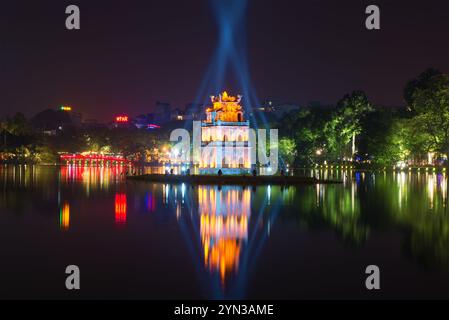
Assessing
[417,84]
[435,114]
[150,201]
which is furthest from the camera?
[417,84]

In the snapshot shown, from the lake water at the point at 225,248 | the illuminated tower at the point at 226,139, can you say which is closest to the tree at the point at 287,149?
the illuminated tower at the point at 226,139

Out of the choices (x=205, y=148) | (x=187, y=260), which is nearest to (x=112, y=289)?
(x=187, y=260)

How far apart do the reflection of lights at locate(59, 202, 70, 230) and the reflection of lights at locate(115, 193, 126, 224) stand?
2341 mm

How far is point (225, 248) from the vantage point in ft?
73.2

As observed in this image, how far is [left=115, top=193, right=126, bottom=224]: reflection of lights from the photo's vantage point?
100ft

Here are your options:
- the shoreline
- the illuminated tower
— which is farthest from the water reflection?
the illuminated tower

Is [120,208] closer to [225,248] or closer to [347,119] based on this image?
[225,248]

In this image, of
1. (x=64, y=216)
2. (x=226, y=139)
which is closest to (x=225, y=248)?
(x=64, y=216)

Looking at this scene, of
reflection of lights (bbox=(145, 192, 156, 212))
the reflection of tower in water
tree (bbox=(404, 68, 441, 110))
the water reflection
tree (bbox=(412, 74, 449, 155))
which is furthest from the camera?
tree (bbox=(404, 68, 441, 110))

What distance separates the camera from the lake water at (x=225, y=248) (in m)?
17.1

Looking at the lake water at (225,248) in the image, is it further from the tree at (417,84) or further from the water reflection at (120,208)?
the tree at (417,84)

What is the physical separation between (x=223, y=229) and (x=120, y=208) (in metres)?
11.1

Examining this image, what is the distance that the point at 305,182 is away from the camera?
60750 mm

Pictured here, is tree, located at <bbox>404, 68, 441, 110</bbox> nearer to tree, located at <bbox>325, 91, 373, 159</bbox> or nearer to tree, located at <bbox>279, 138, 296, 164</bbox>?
tree, located at <bbox>325, 91, 373, 159</bbox>
